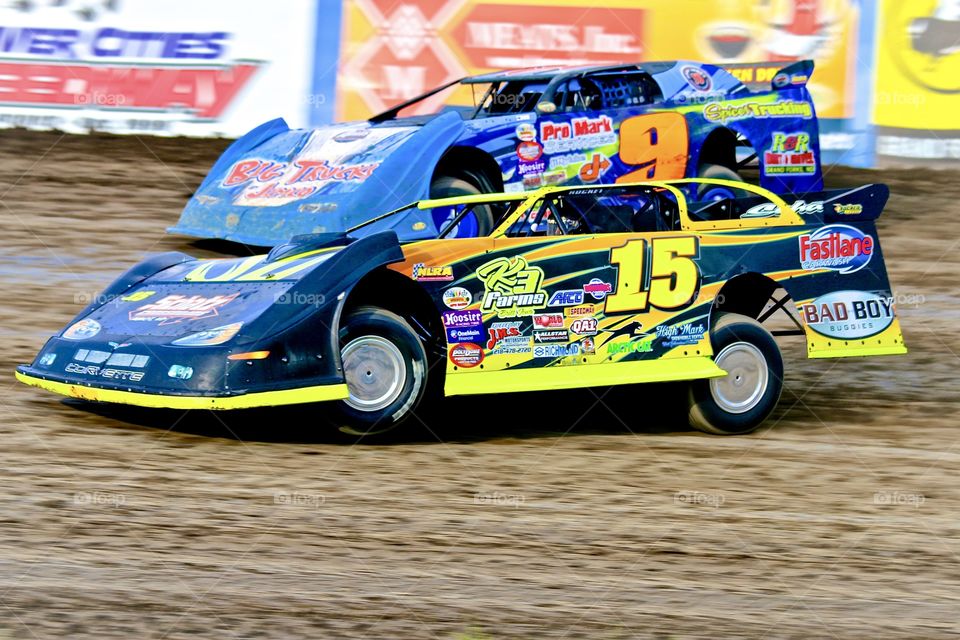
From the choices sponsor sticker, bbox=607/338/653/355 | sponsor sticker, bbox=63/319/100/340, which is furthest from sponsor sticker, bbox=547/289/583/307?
sponsor sticker, bbox=63/319/100/340

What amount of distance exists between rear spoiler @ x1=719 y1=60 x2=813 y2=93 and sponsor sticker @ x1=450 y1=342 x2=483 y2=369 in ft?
19.8

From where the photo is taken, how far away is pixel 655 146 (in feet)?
37.7

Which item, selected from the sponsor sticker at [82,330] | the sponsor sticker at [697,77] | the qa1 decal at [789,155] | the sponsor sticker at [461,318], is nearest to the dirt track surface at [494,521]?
the sponsor sticker at [82,330]

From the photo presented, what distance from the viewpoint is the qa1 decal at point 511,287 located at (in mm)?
6953

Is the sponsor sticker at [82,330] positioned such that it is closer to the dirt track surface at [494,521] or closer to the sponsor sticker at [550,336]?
the dirt track surface at [494,521]

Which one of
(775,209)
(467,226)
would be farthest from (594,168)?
(775,209)

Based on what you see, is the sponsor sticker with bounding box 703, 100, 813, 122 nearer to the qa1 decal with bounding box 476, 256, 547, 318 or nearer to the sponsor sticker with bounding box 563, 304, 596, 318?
the sponsor sticker with bounding box 563, 304, 596, 318

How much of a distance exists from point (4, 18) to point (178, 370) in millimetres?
9326

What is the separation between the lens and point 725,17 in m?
14.7

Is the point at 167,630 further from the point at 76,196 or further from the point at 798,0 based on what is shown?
the point at 798,0

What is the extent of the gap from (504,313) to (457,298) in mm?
259

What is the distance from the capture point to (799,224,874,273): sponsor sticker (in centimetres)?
779

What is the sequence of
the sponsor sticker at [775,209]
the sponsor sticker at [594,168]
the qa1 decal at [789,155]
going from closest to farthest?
the sponsor sticker at [775,209] → the sponsor sticker at [594,168] → the qa1 decal at [789,155]

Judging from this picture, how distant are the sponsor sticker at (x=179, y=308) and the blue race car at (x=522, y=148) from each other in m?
2.71
